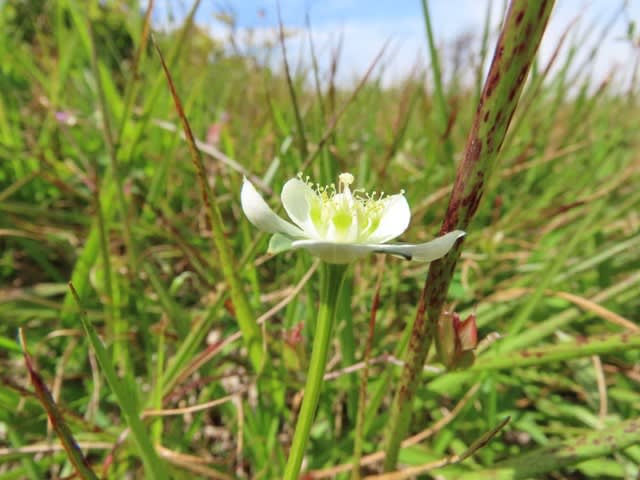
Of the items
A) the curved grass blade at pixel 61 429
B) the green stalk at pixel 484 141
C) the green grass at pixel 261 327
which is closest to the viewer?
the green stalk at pixel 484 141

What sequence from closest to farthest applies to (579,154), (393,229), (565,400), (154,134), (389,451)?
(393,229)
(389,451)
(565,400)
(154,134)
(579,154)

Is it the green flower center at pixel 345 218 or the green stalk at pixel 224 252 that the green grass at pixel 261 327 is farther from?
the green flower center at pixel 345 218

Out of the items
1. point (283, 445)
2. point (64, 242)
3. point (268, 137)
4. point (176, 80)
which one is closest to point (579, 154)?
point (268, 137)

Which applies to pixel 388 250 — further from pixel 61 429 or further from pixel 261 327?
pixel 261 327

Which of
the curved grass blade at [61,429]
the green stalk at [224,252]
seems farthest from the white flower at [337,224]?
the curved grass blade at [61,429]

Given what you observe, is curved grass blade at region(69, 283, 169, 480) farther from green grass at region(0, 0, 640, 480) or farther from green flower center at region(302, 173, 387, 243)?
green flower center at region(302, 173, 387, 243)

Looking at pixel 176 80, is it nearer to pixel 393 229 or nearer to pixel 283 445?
pixel 283 445
